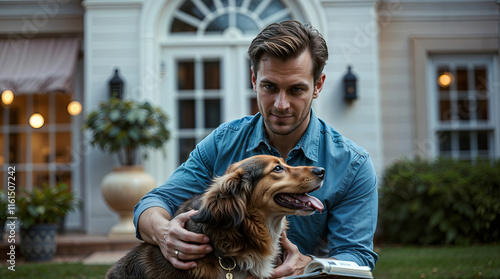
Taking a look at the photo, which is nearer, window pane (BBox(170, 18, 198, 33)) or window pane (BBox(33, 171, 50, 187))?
window pane (BBox(170, 18, 198, 33))

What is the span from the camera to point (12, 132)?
9570 mm

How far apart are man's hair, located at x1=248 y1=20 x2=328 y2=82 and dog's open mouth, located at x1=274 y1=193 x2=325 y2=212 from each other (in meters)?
0.66

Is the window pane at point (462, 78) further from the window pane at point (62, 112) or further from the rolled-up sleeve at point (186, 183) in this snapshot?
the rolled-up sleeve at point (186, 183)

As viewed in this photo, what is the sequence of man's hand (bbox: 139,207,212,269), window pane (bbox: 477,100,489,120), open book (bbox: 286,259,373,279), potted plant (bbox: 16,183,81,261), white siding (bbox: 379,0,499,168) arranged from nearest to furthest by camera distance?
open book (bbox: 286,259,373,279), man's hand (bbox: 139,207,212,269), potted plant (bbox: 16,183,81,261), white siding (bbox: 379,0,499,168), window pane (bbox: 477,100,489,120)

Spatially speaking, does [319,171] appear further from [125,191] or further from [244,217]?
[125,191]

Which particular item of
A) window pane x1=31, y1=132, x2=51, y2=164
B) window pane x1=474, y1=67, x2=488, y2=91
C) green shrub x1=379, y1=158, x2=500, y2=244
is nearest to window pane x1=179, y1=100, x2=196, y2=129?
window pane x1=31, y1=132, x2=51, y2=164

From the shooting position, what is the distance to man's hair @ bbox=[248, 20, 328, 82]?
276 cm

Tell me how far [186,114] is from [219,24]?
5.24 ft

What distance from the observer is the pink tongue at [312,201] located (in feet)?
8.80

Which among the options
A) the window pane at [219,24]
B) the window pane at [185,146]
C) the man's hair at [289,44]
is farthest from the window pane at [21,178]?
the man's hair at [289,44]

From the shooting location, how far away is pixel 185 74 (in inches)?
360

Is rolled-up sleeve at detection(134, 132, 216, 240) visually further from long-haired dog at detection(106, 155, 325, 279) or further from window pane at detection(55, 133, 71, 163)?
window pane at detection(55, 133, 71, 163)

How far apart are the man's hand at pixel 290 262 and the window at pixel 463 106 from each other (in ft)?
24.5

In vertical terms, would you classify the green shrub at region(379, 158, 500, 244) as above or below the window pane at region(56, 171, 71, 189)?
below
